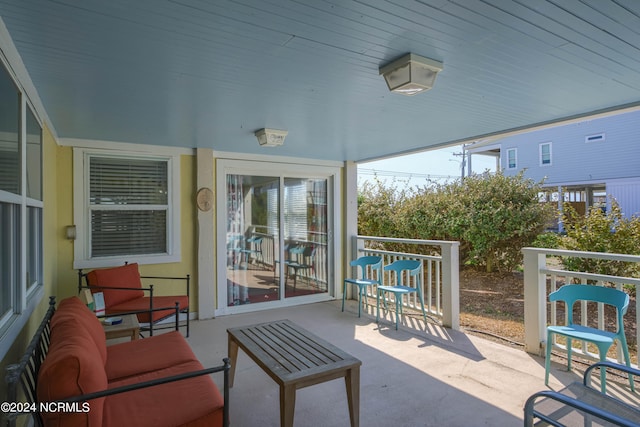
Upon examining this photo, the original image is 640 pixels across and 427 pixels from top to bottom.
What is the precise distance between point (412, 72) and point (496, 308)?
15.0 feet

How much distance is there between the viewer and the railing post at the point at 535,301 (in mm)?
3338

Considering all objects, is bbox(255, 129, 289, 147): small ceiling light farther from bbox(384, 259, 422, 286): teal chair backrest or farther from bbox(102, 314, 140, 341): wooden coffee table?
bbox(384, 259, 422, 286): teal chair backrest

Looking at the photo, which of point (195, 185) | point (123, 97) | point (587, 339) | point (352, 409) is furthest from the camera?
point (195, 185)

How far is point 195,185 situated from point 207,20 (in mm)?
3401

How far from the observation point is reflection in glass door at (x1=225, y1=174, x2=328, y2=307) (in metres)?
5.08

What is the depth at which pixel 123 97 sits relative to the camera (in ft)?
8.75

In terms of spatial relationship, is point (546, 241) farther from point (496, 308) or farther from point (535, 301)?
point (535, 301)

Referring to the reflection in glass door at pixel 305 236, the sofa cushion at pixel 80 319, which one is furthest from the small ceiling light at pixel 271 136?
the sofa cushion at pixel 80 319

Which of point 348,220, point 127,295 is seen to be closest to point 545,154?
point 348,220

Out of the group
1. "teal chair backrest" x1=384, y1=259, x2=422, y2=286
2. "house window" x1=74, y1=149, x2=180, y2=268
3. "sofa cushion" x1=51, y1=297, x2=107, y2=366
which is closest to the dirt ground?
"teal chair backrest" x1=384, y1=259, x2=422, y2=286

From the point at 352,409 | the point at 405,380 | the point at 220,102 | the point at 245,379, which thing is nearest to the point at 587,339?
the point at 405,380

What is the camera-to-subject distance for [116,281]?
3840 mm

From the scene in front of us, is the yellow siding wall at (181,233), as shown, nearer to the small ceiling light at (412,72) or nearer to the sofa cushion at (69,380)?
the sofa cushion at (69,380)

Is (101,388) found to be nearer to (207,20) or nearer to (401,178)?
(207,20)
